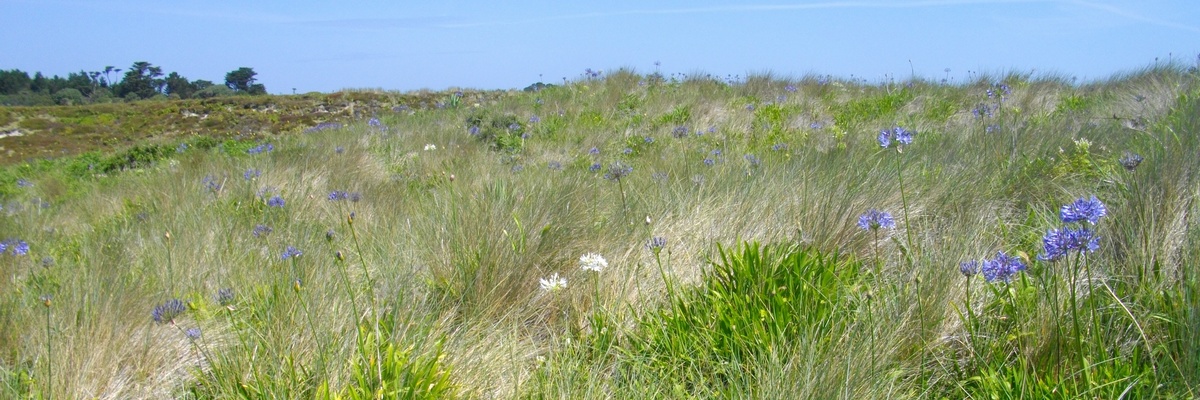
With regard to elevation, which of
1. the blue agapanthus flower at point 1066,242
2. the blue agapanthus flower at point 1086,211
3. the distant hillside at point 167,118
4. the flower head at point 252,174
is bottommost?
the distant hillside at point 167,118

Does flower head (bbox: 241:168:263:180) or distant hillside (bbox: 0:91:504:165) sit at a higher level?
flower head (bbox: 241:168:263:180)

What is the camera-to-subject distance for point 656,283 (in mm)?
2740

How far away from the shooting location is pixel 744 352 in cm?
210

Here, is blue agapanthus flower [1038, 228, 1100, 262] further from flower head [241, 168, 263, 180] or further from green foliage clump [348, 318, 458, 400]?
flower head [241, 168, 263, 180]

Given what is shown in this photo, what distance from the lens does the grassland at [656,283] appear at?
187 centimetres

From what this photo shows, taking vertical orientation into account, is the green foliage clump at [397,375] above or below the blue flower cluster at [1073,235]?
below

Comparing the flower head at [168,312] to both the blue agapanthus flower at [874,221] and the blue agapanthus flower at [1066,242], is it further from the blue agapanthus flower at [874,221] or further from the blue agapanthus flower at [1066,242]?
the blue agapanthus flower at [1066,242]

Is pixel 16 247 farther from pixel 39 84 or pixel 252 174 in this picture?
pixel 39 84

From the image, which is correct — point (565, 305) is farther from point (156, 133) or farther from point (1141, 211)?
point (156, 133)

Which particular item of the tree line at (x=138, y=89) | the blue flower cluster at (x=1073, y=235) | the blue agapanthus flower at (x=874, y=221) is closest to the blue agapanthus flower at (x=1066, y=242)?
the blue flower cluster at (x=1073, y=235)

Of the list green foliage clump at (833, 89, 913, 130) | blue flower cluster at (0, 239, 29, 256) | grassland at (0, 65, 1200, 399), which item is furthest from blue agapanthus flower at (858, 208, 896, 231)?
green foliage clump at (833, 89, 913, 130)

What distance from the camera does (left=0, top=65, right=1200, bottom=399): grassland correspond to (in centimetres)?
187

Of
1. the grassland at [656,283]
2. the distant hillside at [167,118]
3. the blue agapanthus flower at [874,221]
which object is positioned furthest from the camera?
the distant hillside at [167,118]

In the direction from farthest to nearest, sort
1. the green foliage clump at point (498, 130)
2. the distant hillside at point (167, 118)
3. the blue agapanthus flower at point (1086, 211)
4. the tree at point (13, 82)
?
1. the tree at point (13, 82)
2. the distant hillside at point (167, 118)
3. the green foliage clump at point (498, 130)
4. the blue agapanthus flower at point (1086, 211)
